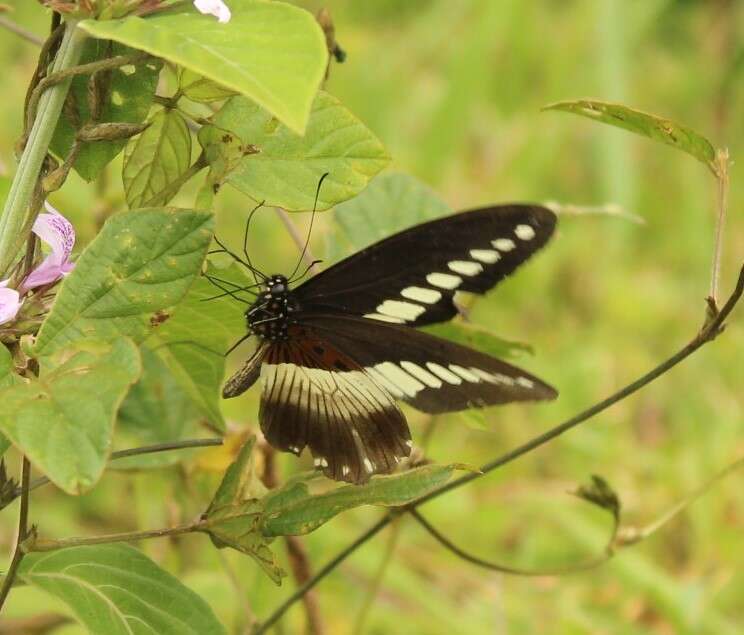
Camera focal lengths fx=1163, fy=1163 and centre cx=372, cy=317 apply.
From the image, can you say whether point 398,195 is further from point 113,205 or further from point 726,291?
point 726,291

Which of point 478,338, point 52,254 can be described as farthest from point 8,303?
point 478,338

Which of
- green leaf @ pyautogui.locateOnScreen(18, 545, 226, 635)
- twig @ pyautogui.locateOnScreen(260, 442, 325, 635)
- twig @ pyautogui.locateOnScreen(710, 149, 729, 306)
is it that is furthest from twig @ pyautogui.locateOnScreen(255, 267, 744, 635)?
green leaf @ pyautogui.locateOnScreen(18, 545, 226, 635)

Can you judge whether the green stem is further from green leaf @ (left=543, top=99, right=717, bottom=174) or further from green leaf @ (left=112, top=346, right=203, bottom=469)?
green leaf @ (left=112, top=346, right=203, bottom=469)

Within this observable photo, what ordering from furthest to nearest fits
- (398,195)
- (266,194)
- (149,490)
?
(149,490) < (398,195) < (266,194)

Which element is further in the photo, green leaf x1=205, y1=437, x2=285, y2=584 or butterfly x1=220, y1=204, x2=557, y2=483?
butterfly x1=220, y1=204, x2=557, y2=483

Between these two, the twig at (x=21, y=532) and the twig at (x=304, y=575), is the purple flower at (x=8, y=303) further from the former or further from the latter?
the twig at (x=304, y=575)

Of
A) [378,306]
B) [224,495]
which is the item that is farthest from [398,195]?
[224,495]

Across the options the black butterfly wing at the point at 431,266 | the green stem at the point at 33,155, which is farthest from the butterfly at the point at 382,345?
the green stem at the point at 33,155
